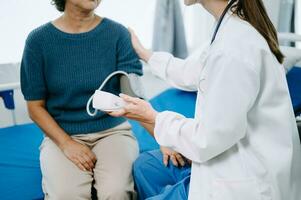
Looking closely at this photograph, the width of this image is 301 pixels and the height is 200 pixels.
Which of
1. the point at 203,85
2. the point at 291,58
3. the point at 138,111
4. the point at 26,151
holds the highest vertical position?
the point at 203,85

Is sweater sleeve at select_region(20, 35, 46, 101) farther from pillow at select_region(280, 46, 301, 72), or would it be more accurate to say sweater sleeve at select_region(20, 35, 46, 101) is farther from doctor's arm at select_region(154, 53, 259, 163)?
pillow at select_region(280, 46, 301, 72)

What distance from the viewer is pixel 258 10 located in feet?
3.32

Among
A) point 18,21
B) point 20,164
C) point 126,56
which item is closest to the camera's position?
point 126,56

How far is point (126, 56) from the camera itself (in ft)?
5.18

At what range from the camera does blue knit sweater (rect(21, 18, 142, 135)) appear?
1501mm

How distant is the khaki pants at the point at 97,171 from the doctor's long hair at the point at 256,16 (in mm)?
776

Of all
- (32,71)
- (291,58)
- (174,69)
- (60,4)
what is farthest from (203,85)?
(291,58)

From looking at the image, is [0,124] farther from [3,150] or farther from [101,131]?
[101,131]

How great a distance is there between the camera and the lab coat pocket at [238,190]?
1020mm

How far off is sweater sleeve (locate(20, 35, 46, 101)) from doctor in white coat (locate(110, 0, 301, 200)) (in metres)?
0.56

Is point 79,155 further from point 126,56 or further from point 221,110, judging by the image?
point 221,110

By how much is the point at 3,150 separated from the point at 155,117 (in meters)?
1.10

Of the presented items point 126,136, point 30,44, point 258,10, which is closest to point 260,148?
point 258,10

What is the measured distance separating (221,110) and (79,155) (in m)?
0.74
